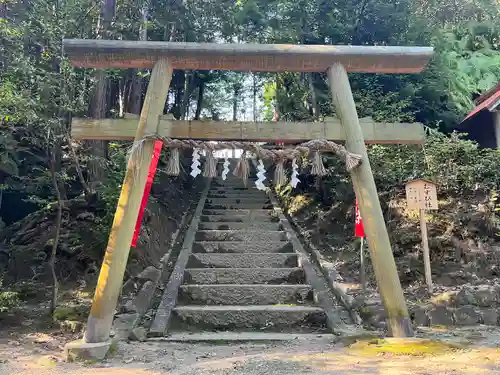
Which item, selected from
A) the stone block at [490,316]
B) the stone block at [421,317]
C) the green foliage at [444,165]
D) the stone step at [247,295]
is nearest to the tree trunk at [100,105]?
the stone step at [247,295]

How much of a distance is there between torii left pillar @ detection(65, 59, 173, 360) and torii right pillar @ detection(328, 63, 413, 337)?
2.28 m

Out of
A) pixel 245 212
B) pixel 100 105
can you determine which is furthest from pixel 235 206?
pixel 100 105

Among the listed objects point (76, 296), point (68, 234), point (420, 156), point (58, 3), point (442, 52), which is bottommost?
point (76, 296)

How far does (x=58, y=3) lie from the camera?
6383mm

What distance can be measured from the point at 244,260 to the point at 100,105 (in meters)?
4.07

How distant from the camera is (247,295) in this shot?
6602mm

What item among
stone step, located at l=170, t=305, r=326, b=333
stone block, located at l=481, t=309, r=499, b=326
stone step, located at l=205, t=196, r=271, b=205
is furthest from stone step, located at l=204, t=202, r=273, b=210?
stone block, located at l=481, t=309, r=499, b=326

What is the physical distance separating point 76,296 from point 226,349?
9.10ft

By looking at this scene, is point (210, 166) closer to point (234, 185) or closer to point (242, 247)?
point (242, 247)

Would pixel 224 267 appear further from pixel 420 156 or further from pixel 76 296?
pixel 420 156

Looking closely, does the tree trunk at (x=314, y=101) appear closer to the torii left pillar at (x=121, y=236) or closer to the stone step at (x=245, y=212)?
the stone step at (x=245, y=212)

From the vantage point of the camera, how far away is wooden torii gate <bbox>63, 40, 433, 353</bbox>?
508 cm

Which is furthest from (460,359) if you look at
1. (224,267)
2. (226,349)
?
(224,267)

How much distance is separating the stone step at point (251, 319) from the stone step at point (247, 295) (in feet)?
1.70
